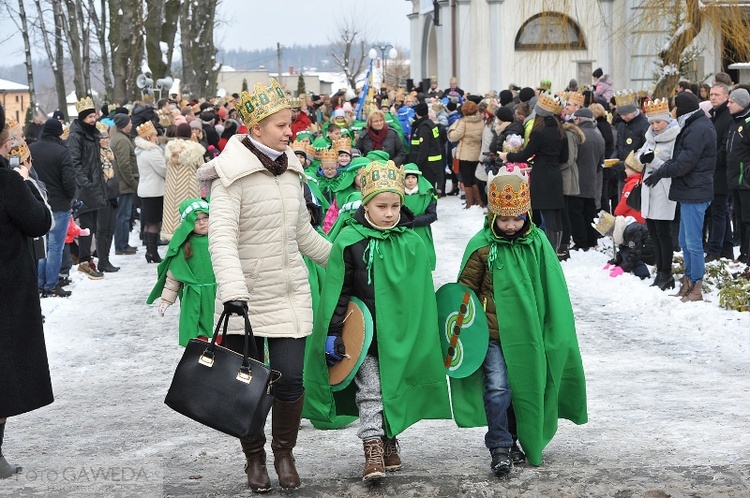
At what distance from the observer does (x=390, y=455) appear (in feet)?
20.5

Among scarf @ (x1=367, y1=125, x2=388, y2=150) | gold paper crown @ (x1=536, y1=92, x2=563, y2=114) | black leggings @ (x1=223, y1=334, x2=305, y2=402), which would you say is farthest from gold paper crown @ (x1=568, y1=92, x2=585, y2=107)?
black leggings @ (x1=223, y1=334, x2=305, y2=402)

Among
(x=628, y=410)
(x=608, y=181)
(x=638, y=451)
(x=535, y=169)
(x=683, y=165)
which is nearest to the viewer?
(x=638, y=451)

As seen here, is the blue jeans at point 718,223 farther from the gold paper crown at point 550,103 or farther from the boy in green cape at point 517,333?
the boy in green cape at point 517,333

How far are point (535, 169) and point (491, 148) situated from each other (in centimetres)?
352

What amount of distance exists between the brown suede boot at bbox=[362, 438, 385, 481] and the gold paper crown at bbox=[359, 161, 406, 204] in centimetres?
125

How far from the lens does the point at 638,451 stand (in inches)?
258

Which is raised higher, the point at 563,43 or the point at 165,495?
the point at 563,43

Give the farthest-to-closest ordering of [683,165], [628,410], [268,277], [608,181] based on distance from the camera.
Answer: [608,181] < [683,165] < [628,410] < [268,277]

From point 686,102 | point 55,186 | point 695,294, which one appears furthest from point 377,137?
point 695,294

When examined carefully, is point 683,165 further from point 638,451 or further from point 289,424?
point 289,424

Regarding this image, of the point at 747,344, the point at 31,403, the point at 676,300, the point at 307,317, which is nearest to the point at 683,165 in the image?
the point at 676,300

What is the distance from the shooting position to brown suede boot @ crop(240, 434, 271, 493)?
5.92 metres

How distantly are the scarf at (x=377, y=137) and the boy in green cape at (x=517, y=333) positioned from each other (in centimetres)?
995

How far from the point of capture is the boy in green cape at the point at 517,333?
6.19 meters
